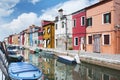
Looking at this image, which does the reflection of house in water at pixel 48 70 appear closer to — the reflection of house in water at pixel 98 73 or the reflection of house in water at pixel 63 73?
the reflection of house in water at pixel 63 73

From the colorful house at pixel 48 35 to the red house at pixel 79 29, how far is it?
13595 mm

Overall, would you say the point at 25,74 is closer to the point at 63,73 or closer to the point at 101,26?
the point at 63,73

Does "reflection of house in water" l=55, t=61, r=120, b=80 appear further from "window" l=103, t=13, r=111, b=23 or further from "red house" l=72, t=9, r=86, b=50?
"red house" l=72, t=9, r=86, b=50

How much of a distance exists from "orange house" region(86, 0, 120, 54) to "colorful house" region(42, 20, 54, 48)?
19.5 m

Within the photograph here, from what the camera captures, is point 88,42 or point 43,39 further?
point 43,39

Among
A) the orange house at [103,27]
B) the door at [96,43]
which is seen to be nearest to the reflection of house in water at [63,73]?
the orange house at [103,27]

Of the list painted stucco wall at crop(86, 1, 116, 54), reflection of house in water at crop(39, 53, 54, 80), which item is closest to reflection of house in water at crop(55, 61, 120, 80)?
reflection of house in water at crop(39, 53, 54, 80)

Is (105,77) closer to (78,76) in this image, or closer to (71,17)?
(78,76)

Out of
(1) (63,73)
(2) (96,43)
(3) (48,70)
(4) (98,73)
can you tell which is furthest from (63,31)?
(4) (98,73)

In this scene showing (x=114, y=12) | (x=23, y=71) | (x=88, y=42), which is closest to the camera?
(x=23, y=71)

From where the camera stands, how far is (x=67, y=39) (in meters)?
42.7

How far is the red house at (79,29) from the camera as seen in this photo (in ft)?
117

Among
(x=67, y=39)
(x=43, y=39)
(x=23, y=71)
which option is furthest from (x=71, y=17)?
(x=23, y=71)

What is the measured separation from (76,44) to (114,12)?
40.4 feet
